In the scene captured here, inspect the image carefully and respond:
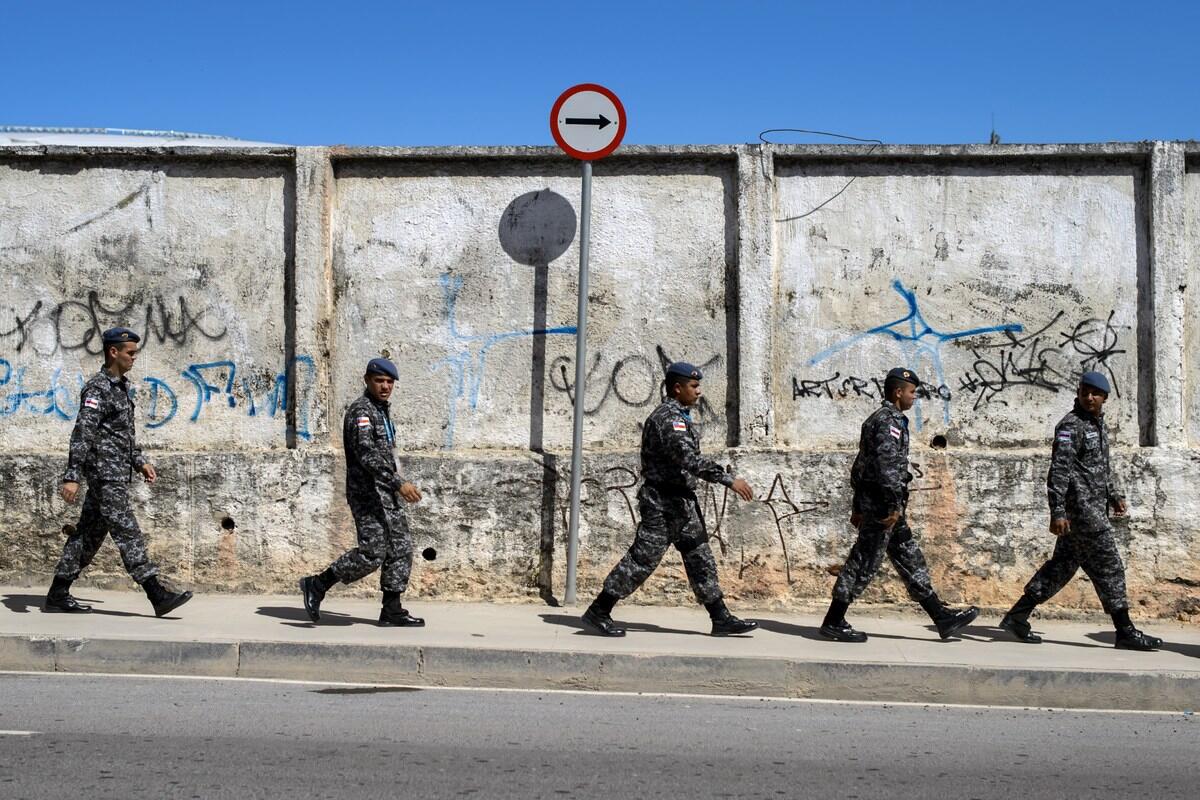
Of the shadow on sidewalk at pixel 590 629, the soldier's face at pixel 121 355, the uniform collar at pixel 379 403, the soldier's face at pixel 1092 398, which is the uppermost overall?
the soldier's face at pixel 121 355

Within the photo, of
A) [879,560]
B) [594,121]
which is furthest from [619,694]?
[594,121]

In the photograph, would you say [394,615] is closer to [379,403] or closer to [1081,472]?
[379,403]

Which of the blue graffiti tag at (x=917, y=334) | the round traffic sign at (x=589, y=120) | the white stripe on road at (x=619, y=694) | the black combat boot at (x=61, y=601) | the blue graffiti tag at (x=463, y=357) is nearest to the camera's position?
the white stripe on road at (x=619, y=694)

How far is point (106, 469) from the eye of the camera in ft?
25.9

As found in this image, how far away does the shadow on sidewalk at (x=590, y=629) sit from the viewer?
7906mm

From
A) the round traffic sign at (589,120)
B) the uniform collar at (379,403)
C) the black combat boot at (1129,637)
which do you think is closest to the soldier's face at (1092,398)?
the black combat boot at (1129,637)

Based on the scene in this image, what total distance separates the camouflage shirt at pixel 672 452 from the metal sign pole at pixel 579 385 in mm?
952

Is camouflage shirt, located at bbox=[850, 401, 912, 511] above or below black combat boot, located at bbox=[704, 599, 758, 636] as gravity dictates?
above

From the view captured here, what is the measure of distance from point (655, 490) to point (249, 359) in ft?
11.1

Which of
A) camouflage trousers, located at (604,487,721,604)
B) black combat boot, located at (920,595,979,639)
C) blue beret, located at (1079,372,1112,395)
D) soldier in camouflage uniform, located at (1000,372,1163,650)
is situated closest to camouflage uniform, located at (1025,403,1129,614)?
soldier in camouflage uniform, located at (1000,372,1163,650)

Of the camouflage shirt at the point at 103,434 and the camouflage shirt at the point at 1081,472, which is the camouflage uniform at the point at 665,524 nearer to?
the camouflage shirt at the point at 1081,472

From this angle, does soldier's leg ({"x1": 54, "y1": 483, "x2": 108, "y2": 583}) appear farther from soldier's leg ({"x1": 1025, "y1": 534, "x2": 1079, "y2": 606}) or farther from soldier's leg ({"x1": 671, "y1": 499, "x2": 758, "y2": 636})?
soldier's leg ({"x1": 1025, "y1": 534, "x2": 1079, "y2": 606})

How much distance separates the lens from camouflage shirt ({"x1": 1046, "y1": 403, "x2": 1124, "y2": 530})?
7.63m

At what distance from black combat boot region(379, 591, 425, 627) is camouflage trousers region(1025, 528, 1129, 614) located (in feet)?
12.7
